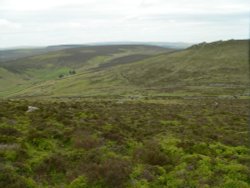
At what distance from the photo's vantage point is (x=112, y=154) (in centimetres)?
1900

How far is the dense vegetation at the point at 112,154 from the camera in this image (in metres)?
15.8

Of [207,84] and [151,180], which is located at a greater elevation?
[151,180]

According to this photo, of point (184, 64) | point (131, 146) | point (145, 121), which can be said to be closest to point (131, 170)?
point (131, 146)

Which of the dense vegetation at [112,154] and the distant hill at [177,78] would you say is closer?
the dense vegetation at [112,154]

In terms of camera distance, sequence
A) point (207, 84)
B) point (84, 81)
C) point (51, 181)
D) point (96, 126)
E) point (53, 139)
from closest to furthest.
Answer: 1. point (51, 181)
2. point (53, 139)
3. point (96, 126)
4. point (207, 84)
5. point (84, 81)

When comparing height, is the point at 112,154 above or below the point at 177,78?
above

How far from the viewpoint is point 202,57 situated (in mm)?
169875

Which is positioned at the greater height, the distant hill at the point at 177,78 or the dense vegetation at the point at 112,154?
the dense vegetation at the point at 112,154

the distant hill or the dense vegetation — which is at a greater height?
the dense vegetation

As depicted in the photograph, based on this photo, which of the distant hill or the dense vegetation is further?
the distant hill

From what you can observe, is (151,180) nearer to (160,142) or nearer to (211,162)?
(211,162)

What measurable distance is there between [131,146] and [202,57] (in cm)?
15490

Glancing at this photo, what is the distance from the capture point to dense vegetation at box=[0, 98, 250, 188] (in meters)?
15.8

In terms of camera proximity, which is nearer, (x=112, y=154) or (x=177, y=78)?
(x=112, y=154)
